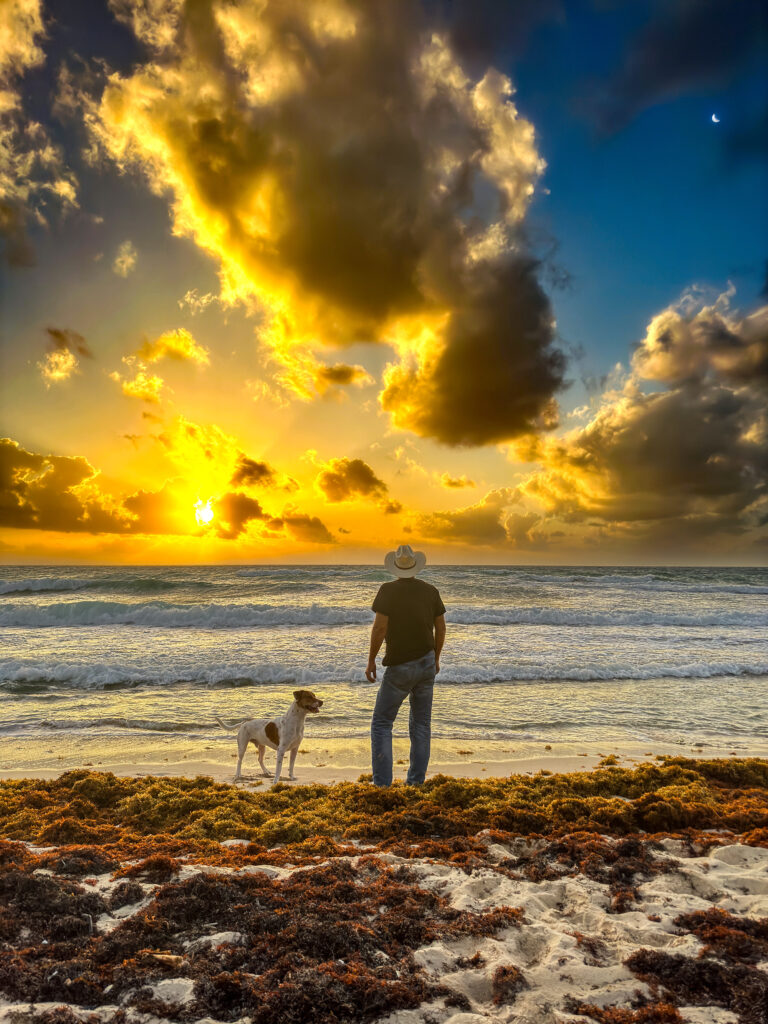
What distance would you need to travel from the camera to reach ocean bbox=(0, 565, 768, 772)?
8.00m

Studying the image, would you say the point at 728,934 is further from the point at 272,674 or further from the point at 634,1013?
the point at 272,674

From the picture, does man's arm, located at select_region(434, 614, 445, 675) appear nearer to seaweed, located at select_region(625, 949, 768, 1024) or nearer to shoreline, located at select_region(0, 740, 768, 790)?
shoreline, located at select_region(0, 740, 768, 790)

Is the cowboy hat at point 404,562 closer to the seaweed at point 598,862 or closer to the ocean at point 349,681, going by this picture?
the seaweed at point 598,862

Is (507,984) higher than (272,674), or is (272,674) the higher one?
(507,984)

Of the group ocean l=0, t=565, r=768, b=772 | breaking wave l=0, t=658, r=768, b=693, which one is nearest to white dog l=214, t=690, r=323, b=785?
ocean l=0, t=565, r=768, b=772

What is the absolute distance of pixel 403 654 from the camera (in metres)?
5.43

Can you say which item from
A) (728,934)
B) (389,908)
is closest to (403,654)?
(389,908)

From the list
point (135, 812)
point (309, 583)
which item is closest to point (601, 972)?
point (135, 812)

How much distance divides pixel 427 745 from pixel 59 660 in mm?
11686

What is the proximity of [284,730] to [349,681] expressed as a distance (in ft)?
20.5

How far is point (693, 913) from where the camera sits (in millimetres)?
3031

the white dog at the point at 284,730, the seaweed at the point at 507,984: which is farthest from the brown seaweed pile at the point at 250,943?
the white dog at the point at 284,730

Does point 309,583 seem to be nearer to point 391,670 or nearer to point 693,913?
point 391,670

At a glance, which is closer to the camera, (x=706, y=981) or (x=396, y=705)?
(x=706, y=981)
